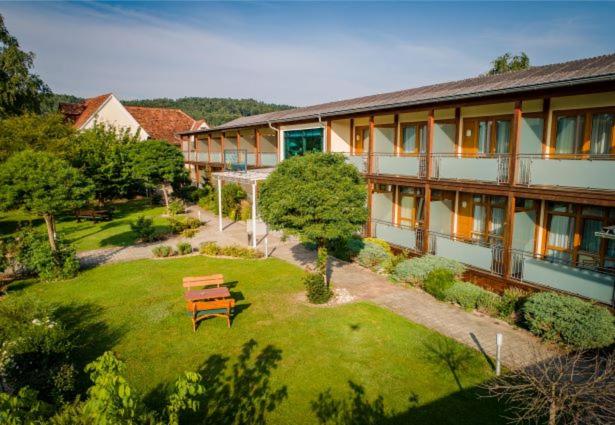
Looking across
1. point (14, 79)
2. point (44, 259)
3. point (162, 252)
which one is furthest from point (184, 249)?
point (14, 79)

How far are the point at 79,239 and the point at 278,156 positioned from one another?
12.6 m

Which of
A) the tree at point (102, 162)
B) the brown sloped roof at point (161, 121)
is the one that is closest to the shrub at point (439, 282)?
the tree at point (102, 162)

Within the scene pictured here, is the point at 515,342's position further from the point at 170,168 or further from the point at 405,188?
the point at 170,168

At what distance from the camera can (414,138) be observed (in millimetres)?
18312

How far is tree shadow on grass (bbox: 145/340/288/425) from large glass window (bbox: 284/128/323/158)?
48.6 ft

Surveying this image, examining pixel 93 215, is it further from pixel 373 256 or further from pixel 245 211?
pixel 373 256

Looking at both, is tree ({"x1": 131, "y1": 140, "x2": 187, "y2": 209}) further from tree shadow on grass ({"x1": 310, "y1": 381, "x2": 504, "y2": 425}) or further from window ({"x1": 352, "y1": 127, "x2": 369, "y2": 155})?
tree shadow on grass ({"x1": 310, "y1": 381, "x2": 504, "y2": 425})

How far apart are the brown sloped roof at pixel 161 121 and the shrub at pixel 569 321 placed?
149ft

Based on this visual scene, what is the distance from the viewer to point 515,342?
9.96 metres

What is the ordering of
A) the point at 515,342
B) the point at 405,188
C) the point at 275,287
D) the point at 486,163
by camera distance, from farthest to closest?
the point at 405,188 → the point at 275,287 → the point at 486,163 → the point at 515,342

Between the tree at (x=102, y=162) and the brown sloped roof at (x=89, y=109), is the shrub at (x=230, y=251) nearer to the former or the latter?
the tree at (x=102, y=162)

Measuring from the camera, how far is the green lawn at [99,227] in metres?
21.7

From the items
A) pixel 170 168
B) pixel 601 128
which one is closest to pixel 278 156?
pixel 170 168

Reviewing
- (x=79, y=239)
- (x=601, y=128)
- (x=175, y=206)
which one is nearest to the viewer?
(x=601, y=128)
